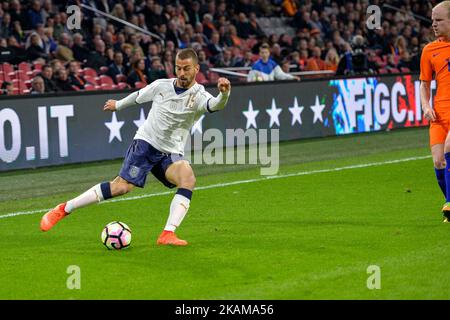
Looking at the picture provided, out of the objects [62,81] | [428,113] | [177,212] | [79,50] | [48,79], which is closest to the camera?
[177,212]

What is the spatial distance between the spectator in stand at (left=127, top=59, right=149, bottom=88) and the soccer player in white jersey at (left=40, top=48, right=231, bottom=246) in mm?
9671

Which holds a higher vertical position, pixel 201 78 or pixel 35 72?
pixel 35 72

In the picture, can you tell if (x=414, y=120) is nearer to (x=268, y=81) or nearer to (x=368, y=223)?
(x=268, y=81)

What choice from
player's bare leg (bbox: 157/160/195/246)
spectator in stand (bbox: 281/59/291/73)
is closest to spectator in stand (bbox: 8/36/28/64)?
spectator in stand (bbox: 281/59/291/73)

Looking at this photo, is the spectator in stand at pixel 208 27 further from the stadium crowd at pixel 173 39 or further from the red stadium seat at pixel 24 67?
the red stadium seat at pixel 24 67

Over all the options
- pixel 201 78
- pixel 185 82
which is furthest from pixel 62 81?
pixel 185 82

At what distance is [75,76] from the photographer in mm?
17906

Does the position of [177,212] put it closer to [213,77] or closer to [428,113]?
[428,113]

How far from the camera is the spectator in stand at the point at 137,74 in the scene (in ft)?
62.0

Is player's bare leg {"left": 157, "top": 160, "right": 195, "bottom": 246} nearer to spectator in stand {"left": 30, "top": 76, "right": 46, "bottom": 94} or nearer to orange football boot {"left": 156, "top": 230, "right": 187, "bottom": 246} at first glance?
orange football boot {"left": 156, "top": 230, "right": 187, "bottom": 246}

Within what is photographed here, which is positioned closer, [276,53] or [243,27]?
[276,53]

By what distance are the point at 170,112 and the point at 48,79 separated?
27.0 feet
